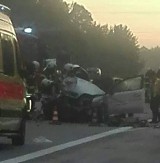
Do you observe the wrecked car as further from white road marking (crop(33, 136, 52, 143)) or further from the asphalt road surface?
white road marking (crop(33, 136, 52, 143))

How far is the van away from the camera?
14.8m

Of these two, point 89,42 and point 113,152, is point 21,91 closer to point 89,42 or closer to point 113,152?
point 113,152

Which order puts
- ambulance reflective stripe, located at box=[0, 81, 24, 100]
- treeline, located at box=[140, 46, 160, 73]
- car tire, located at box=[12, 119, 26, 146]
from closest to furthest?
ambulance reflective stripe, located at box=[0, 81, 24, 100]
car tire, located at box=[12, 119, 26, 146]
treeline, located at box=[140, 46, 160, 73]

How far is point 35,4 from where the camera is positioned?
87.4 m

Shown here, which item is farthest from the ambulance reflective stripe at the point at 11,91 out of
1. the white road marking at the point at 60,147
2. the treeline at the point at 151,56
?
the treeline at the point at 151,56

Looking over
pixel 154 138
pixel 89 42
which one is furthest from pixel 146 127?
pixel 89 42

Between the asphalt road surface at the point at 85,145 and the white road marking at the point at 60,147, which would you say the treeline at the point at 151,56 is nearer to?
the asphalt road surface at the point at 85,145

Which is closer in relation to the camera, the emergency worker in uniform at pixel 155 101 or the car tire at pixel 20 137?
the car tire at pixel 20 137

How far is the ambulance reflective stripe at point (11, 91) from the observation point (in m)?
14.7

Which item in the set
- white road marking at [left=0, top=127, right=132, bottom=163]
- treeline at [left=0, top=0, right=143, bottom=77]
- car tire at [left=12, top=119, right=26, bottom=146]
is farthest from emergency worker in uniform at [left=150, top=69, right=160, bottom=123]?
treeline at [left=0, top=0, right=143, bottom=77]

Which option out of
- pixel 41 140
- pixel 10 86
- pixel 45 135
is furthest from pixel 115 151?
pixel 45 135

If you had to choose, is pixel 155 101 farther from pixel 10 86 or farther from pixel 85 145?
pixel 10 86

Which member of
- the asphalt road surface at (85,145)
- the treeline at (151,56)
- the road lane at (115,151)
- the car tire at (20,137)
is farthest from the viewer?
the treeline at (151,56)

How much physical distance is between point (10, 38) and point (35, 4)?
7254cm
